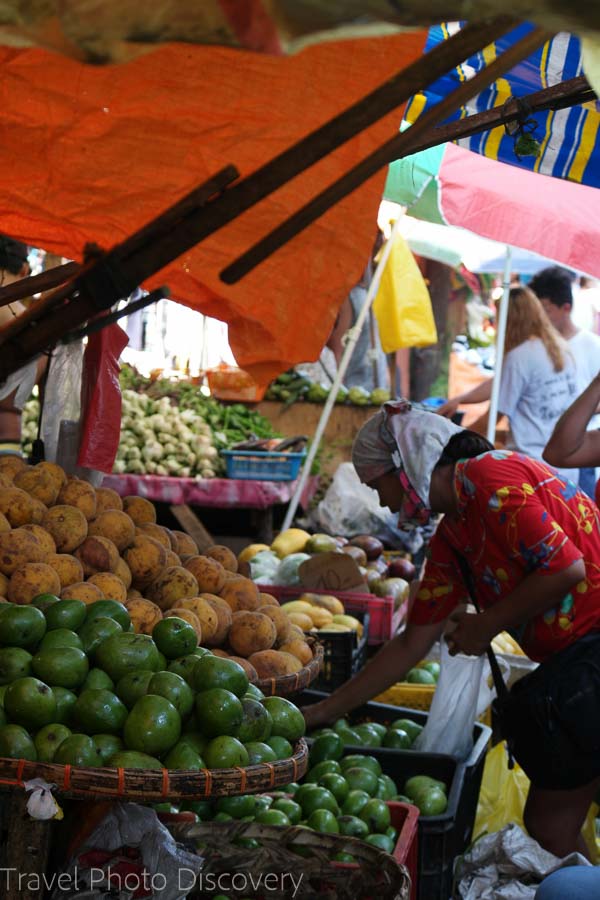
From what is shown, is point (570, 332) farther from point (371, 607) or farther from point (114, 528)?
point (114, 528)

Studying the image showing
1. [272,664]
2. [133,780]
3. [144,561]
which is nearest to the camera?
[133,780]

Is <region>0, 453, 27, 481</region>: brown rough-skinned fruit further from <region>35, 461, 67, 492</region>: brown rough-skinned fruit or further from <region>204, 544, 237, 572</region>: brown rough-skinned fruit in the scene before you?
<region>204, 544, 237, 572</region>: brown rough-skinned fruit

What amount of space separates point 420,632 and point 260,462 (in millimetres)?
3236

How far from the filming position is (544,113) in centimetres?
349

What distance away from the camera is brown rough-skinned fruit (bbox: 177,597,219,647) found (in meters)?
2.71

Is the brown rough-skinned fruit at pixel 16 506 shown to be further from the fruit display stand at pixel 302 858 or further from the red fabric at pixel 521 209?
the red fabric at pixel 521 209

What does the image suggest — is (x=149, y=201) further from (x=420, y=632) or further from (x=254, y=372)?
(x=420, y=632)

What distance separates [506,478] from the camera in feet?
9.70

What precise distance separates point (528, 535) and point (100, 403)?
152cm

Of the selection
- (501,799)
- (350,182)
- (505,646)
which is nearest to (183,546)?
(501,799)

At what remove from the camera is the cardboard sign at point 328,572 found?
4934 millimetres

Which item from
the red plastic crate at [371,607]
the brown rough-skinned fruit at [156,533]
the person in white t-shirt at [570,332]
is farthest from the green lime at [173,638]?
the person in white t-shirt at [570,332]

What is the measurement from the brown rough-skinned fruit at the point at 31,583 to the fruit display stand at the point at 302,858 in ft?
2.35

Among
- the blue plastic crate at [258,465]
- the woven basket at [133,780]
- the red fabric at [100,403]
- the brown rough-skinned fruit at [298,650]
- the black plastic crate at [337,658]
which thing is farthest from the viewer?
the blue plastic crate at [258,465]
